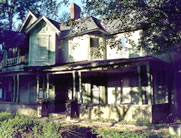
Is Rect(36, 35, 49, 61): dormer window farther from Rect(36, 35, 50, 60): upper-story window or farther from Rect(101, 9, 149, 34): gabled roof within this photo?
Rect(101, 9, 149, 34): gabled roof

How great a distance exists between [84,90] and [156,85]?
602cm

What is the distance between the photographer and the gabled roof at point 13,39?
19297 millimetres

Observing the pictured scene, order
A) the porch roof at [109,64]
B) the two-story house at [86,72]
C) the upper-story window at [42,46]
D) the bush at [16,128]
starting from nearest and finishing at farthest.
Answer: the bush at [16,128], the porch roof at [109,64], the two-story house at [86,72], the upper-story window at [42,46]

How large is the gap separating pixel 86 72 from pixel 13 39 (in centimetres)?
995

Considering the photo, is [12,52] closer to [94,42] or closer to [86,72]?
[94,42]

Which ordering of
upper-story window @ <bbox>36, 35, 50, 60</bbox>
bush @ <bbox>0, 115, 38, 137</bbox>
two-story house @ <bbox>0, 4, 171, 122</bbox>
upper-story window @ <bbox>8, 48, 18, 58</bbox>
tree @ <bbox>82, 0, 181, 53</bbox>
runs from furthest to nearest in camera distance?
upper-story window @ <bbox>8, 48, 18, 58</bbox>
upper-story window @ <bbox>36, 35, 50, 60</bbox>
two-story house @ <bbox>0, 4, 171, 122</bbox>
tree @ <bbox>82, 0, 181, 53</bbox>
bush @ <bbox>0, 115, 38, 137</bbox>

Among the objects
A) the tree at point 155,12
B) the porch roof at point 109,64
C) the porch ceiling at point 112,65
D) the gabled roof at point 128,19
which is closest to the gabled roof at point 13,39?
the porch roof at point 109,64

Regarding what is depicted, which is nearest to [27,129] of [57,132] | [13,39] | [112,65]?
[57,132]

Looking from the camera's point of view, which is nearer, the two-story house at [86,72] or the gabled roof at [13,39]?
the two-story house at [86,72]

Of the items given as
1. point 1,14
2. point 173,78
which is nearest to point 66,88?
point 173,78

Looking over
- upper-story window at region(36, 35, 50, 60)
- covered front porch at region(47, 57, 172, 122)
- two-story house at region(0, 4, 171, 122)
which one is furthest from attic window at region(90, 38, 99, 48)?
upper-story window at region(36, 35, 50, 60)

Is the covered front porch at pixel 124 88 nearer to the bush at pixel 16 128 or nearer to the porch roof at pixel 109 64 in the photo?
the porch roof at pixel 109 64

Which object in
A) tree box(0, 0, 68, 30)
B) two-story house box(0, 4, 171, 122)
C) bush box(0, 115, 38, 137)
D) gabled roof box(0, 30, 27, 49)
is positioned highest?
tree box(0, 0, 68, 30)

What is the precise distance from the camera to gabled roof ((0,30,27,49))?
760 inches
